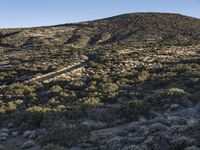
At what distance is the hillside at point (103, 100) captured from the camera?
69.5 feet

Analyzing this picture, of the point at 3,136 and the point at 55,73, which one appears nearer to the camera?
the point at 3,136

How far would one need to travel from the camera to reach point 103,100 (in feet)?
110

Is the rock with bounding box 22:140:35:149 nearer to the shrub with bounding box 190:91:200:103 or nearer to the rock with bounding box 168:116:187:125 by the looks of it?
the rock with bounding box 168:116:187:125

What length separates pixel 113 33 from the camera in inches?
3981

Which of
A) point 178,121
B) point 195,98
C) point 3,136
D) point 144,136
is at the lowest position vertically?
point 3,136

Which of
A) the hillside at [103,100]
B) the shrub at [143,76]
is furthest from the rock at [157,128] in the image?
the shrub at [143,76]

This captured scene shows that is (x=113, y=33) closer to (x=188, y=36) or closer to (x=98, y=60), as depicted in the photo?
(x=188, y=36)

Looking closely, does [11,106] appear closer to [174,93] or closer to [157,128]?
[174,93]

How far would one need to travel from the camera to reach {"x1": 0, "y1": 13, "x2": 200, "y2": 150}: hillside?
21.2 meters

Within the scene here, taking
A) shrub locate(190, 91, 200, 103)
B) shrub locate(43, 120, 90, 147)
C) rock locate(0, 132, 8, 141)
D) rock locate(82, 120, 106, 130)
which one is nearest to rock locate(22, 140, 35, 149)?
shrub locate(43, 120, 90, 147)

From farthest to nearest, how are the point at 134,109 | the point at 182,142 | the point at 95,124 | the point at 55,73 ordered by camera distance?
1. the point at 55,73
2. the point at 134,109
3. the point at 95,124
4. the point at 182,142

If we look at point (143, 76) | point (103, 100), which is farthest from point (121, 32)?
point (103, 100)

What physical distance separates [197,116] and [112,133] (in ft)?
15.0

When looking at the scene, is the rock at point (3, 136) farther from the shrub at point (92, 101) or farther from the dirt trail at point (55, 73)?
the dirt trail at point (55, 73)
